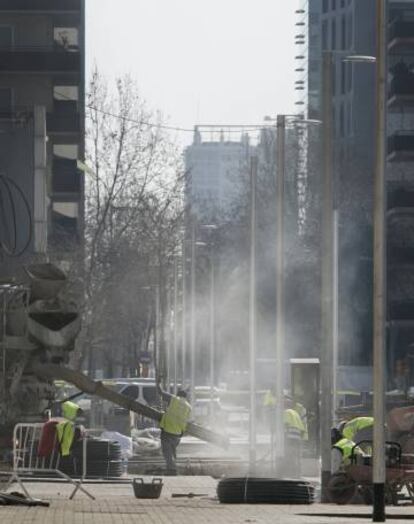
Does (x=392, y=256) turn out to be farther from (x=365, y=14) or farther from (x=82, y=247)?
(x=82, y=247)

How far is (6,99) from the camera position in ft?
279

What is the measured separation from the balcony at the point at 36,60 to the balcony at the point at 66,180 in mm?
4487

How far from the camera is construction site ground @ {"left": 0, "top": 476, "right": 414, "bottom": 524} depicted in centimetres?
2533

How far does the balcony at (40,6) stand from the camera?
84.5 m

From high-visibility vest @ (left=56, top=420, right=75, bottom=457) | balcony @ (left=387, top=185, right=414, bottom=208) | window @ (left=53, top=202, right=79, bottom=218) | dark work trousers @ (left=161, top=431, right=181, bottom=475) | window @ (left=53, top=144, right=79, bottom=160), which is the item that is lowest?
dark work trousers @ (left=161, top=431, right=181, bottom=475)

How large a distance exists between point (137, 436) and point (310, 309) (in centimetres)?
4681

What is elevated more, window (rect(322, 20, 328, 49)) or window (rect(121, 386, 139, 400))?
window (rect(322, 20, 328, 49))

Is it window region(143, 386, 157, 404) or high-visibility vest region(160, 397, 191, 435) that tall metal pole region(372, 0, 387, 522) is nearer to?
high-visibility vest region(160, 397, 191, 435)

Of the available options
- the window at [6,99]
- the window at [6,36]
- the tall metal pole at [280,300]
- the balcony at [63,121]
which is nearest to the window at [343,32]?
the balcony at [63,121]

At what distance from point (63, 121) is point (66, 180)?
2.56 m

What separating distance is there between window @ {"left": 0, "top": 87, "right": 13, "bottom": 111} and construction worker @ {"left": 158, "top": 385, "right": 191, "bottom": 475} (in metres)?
36.4

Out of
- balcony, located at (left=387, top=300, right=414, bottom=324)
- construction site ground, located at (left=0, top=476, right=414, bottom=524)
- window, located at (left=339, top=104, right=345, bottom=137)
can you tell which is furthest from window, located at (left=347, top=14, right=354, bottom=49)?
construction site ground, located at (left=0, top=476, right=414, bottom=524)

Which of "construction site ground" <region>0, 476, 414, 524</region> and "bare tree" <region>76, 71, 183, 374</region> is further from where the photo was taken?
"bare tree" <region>76, 71, 183, 374</region>

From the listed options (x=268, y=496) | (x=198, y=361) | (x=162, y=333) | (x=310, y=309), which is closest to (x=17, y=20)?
(x=162, y=333)
